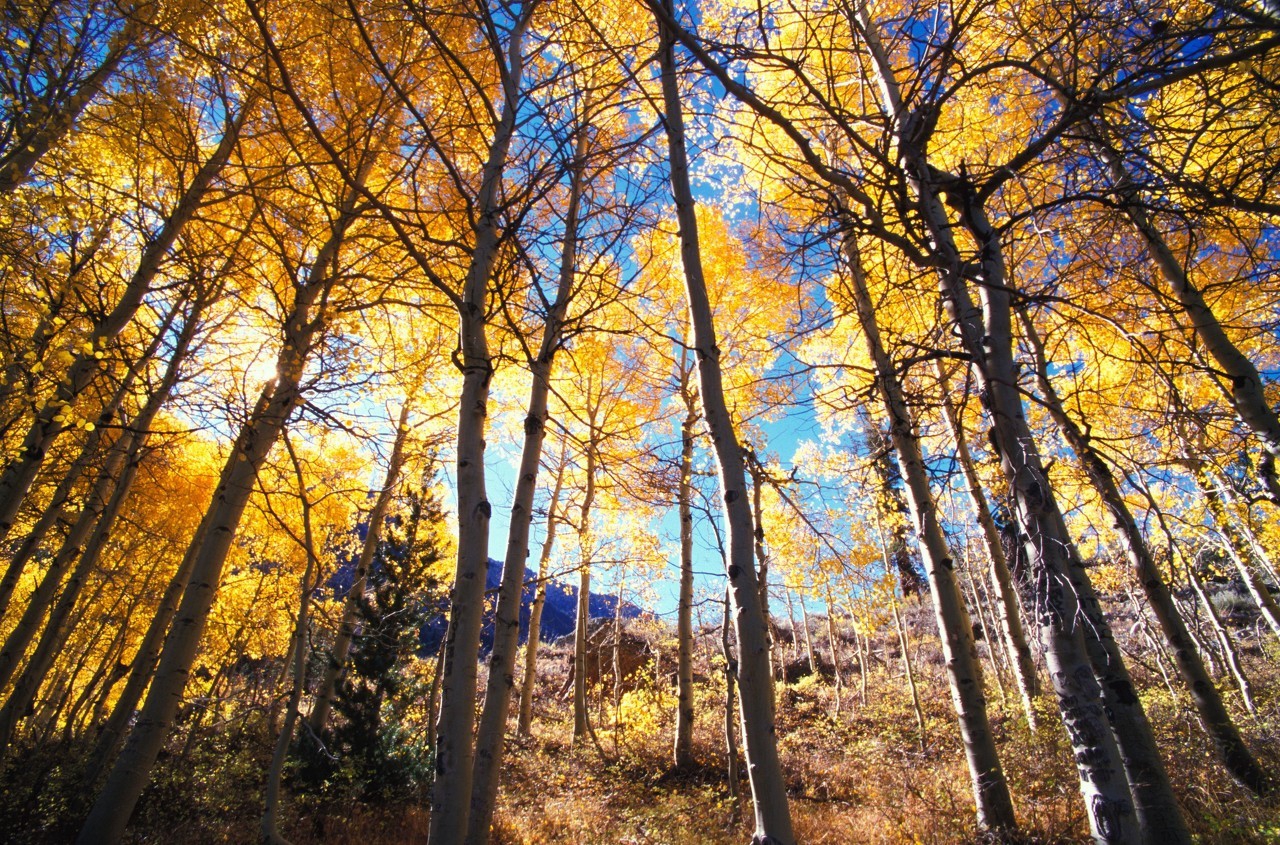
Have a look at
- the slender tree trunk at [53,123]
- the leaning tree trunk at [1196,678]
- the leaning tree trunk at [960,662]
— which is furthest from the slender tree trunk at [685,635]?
the slender tree trunk at [53,123]

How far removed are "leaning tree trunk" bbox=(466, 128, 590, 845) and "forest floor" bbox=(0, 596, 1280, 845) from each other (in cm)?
295

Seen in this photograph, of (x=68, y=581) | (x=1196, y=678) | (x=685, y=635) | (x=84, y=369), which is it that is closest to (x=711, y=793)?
(x=685, y=635)

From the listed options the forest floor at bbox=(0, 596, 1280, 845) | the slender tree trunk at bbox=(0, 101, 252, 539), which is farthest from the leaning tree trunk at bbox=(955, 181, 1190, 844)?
the slender tree trunk at bbox=(0, 101, 252, 539)

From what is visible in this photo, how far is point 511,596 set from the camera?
344 centimetres

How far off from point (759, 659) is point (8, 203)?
5.34 meters

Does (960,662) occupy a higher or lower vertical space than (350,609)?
lower

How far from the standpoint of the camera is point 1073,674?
1.68 m

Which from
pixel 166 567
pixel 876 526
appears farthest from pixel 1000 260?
pixel 166 567

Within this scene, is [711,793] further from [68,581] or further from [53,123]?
[53,123]

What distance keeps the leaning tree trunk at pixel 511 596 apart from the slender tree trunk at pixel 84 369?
2.25 meters

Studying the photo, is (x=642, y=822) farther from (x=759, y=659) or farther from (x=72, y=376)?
(x=72, y=376)

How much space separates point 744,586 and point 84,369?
4973 mm

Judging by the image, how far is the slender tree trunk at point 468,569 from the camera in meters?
1.79

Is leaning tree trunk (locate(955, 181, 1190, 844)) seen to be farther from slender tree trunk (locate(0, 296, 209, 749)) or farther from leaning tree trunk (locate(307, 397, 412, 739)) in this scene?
leaning tree trunk (locate(307, 397, 412, 739))
